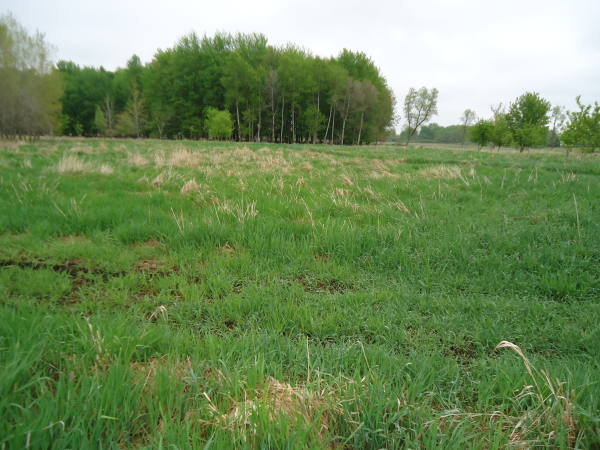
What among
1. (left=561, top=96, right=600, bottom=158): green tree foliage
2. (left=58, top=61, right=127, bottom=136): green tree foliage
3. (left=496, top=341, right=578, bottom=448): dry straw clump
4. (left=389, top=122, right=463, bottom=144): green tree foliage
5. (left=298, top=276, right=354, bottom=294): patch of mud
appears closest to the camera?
(left=496, top=341, right=578, bottom=448): dry straw clump

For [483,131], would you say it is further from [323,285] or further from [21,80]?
[21,80]

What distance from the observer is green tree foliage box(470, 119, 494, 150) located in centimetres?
3910

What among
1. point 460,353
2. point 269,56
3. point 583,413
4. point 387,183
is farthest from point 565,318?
point 269,56

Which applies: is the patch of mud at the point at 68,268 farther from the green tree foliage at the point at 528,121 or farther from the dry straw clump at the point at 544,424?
the green tree foliage at the point at 528,121

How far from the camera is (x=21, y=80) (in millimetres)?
22953

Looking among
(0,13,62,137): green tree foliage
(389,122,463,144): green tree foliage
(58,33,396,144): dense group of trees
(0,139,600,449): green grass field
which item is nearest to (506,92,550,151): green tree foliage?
(58,33,396,144): dense group of trees

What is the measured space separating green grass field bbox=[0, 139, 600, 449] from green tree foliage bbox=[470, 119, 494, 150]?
42.6 m

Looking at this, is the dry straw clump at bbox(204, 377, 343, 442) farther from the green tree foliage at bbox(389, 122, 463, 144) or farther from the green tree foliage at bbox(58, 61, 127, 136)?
the green tree foliage at bbox(389, 122, 463, 144)

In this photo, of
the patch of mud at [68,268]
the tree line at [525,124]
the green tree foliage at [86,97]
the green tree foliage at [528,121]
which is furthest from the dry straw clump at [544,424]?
the green tree foliage at [86,97]

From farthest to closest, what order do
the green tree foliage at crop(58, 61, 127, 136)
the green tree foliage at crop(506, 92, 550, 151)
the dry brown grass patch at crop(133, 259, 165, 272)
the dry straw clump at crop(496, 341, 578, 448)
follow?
the green tree foliage at crop(58, 61, 127, 136), the green tree foliage at crop(506, 92, 550, 151), the dry brown grass patch at crop(133, 259, 165, 272), the dry straw clump at crop(496, 341, 578, 448)

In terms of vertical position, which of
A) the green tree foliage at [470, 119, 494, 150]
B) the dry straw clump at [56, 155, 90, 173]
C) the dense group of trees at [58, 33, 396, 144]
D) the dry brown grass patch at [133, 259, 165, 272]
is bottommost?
the dry brown grass patch at [133, 259, 165, 272]

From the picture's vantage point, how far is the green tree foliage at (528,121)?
29953 millimetres

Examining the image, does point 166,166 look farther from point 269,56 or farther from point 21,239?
point 269,56

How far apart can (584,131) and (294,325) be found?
27264mm
